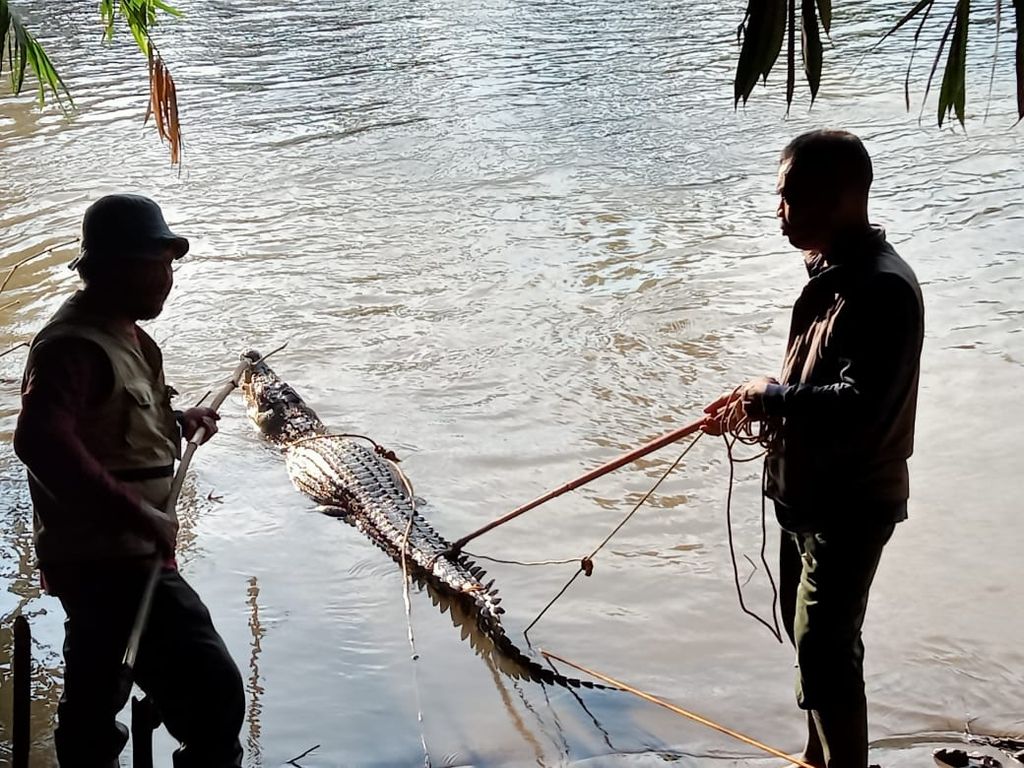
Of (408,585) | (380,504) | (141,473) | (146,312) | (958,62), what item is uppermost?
(958,62)

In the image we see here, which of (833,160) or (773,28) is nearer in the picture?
(773,28)

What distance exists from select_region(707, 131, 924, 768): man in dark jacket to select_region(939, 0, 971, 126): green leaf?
0.35 meters

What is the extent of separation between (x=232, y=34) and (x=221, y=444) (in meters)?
13.5

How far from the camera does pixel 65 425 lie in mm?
2141

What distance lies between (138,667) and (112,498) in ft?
1.41

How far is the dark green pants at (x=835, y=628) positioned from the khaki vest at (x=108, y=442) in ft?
4.72

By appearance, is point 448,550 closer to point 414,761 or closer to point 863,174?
point 414,761

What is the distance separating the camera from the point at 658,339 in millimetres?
6320

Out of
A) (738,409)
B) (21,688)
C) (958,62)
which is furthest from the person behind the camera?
(738,409)

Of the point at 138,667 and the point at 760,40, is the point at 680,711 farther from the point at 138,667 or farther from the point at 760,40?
the point at 760,40

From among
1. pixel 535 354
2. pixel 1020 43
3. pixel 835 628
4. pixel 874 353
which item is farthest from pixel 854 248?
pixel 535 354

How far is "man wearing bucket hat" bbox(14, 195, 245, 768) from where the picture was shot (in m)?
2.16

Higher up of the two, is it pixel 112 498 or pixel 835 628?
pixel 112 498

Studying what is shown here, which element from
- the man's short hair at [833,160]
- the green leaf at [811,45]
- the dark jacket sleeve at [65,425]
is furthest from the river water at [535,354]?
the green leaf at [811,45]
